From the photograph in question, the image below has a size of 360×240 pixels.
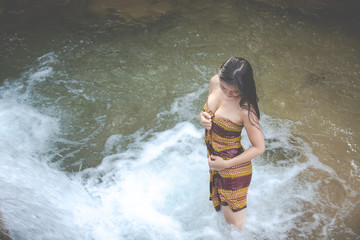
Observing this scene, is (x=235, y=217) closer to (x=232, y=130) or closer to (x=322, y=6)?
(x=232, y=130)

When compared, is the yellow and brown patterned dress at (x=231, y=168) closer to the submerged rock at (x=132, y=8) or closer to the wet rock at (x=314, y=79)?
the wet rock at (x=314, y=79)

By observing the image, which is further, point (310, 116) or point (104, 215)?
point (310, 116)

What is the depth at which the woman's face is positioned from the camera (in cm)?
222

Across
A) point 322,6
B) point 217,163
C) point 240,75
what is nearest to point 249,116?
point 240,75

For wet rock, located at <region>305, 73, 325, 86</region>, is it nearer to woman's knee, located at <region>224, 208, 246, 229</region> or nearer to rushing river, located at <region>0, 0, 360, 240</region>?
rushing river, located at <region>0, 0, 360, 240</region>

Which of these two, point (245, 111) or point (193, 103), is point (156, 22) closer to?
point (193, 103)

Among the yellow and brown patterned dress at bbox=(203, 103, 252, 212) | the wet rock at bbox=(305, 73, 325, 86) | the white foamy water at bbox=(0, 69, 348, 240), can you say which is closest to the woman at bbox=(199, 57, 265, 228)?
the yellow and brown patterned dress at bbox=(203, 103, 252, 212)

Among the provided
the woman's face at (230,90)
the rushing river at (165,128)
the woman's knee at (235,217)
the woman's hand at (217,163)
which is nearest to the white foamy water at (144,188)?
the rushing river at (165,128)

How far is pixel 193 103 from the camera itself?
16.1 feet

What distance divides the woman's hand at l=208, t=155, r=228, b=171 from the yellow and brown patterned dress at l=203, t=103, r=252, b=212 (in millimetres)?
52

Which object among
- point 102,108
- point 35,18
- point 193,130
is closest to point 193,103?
point 193,130

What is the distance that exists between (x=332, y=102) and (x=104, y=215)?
12.4ft

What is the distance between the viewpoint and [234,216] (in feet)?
9.41

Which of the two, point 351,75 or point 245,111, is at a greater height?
point 245,111
